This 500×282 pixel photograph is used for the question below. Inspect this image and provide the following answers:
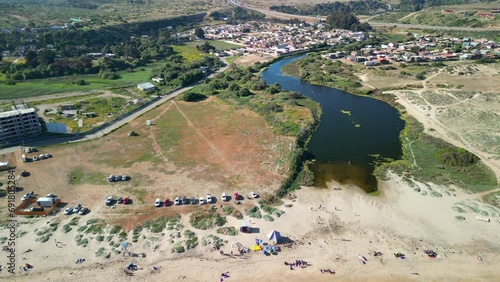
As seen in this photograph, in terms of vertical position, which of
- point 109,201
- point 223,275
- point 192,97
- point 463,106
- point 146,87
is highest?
point 146,87

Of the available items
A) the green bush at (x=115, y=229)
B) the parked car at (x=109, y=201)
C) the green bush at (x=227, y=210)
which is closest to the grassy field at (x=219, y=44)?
the parked car at (x=109, y=201)

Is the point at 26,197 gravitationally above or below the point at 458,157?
below

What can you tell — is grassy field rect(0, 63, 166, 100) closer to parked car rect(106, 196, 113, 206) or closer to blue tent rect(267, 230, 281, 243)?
parked car rect(106, 196, 113, 206)

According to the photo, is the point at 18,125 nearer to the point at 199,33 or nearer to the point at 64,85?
the point at 64,85

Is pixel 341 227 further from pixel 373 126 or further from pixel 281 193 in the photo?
pixel 373 126

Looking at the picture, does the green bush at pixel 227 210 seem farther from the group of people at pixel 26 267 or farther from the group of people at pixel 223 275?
the group of people at pixel 26 267

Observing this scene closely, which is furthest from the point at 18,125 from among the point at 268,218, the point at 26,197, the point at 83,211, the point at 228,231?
the point at 268,218
